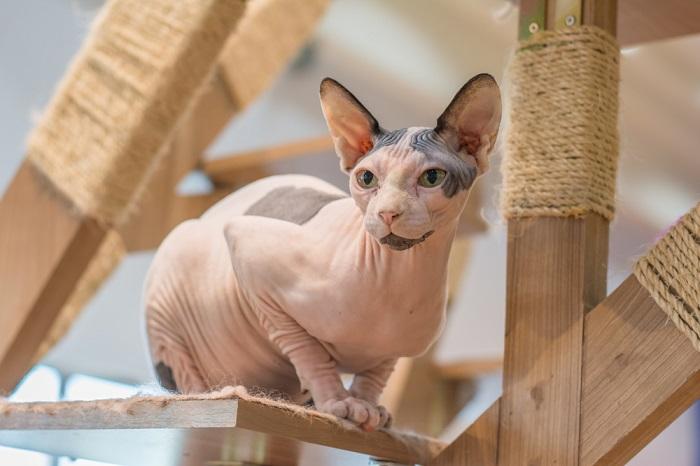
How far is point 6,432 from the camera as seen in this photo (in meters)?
1.00

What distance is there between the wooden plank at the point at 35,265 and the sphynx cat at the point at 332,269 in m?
0.25

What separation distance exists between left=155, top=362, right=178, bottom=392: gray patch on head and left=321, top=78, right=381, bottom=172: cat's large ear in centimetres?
32

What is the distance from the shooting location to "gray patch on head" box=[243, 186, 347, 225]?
3.35ft

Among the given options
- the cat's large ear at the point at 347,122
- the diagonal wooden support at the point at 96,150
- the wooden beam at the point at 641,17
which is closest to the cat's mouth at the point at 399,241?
the cat's large ear at the point at 347,122

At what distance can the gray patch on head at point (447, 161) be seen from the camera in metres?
0.85

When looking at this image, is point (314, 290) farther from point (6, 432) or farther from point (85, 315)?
point (85, 315)

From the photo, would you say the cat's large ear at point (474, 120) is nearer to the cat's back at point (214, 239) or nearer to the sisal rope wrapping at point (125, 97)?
the cat's back at point (214, 239)

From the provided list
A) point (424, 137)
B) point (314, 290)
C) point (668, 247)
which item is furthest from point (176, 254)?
point (668, 247)

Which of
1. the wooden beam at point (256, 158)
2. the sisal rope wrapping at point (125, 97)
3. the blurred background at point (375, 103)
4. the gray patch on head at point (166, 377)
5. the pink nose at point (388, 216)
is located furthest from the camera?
the blurred background at point (375, 103)

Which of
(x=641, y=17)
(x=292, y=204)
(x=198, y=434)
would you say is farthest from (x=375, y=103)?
(x=198, y=434)

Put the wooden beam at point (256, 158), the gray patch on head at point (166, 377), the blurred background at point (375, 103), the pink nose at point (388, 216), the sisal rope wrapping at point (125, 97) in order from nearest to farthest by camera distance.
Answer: the pink nose at point (388, 216), the gray patch on head at point (166, 377), the sisal rope wrapping at point (125, 97), the wooden beam at point (256, 158), the blurred background at point (375, 103)

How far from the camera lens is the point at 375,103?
2469 mm

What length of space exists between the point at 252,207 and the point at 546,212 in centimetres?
30

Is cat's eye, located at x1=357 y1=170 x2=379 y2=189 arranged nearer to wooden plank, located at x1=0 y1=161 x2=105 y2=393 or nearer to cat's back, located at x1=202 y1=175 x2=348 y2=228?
cat's back, located at x1=202 y1=175 x2=348 y2=228
